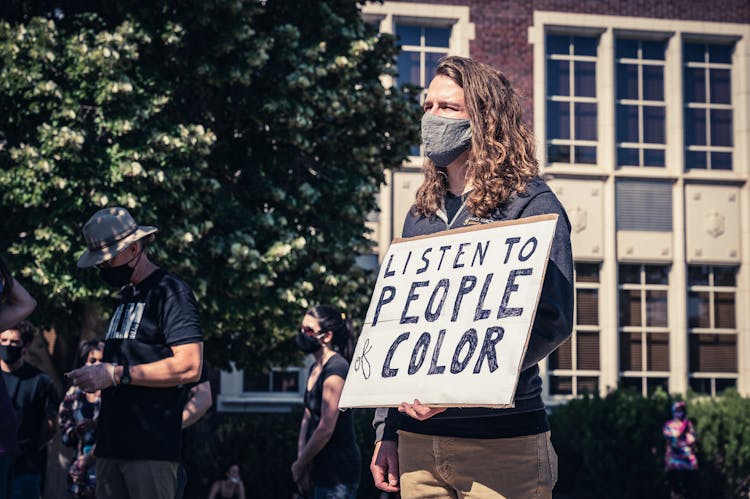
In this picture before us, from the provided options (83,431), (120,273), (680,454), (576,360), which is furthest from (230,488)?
(576,360)

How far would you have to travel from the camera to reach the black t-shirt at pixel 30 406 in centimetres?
819

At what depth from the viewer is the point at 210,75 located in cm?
1352

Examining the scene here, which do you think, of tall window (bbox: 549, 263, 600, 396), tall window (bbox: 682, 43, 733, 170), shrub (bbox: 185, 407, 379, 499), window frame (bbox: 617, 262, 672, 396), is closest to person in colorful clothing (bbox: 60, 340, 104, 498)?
shrub (bbox: 185, 407, 379, 499)

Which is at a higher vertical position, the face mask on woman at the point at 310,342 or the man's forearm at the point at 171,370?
the face mask on woman at the point at 310,342

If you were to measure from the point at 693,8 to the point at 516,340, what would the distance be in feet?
73.7

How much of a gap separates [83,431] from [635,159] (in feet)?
55.9

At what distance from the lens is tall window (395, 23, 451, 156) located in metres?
23.0

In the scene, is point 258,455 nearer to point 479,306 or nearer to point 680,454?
point 680,454

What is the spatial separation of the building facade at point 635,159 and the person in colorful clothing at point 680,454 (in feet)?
19.9

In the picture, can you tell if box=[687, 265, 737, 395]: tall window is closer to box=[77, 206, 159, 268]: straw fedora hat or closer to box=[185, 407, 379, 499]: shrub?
box=[185, 407, 379, 499]: shrub

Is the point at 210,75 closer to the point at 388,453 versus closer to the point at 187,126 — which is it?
the point at 187,126

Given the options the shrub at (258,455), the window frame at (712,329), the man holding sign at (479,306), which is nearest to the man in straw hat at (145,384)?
the man holding sign at (479,306)

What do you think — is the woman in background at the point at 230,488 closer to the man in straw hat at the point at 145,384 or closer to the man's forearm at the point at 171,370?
the man in straw hat at the point at 145,384

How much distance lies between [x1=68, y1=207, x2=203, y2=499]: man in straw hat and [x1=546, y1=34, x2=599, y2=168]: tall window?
745 inches
